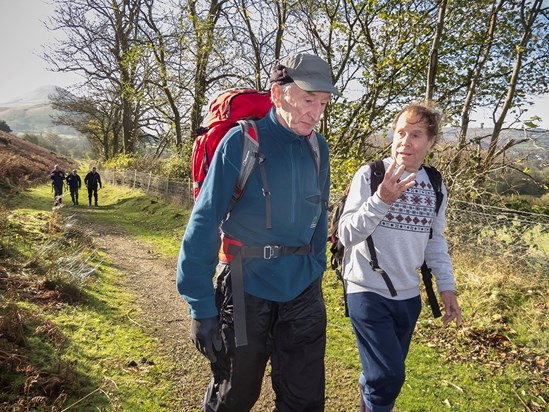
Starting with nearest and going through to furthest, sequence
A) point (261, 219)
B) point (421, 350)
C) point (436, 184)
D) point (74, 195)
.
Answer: point (261, 219) < point (436, 184) < point (421, 350) < point (74, 195)

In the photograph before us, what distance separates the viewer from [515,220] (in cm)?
554

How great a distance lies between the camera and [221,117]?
7.16 ft

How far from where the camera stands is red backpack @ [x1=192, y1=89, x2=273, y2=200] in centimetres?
211

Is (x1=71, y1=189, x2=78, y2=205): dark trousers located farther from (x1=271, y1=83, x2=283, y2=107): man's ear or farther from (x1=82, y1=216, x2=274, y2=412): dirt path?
(x1=271, y1=83, x2=283, y2=107): man's ear

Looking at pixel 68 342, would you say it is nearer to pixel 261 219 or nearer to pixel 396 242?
pixel 261 219

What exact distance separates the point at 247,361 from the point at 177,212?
37.1ft

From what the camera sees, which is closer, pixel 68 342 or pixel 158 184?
pixel 68 342

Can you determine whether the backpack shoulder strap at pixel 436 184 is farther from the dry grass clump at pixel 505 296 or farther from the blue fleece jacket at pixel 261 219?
the dry grass clump at pixel 505 296

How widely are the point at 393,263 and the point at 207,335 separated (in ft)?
4.30

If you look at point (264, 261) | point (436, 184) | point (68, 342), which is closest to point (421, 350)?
point (436, 184)

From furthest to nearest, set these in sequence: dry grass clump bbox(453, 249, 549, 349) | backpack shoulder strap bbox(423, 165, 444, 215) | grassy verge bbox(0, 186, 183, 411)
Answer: dry grass clump bbox(453, 249, 549, 349) < grassy verge bbox(0, 186, 183, 411) < backpack shoulder strap bbox(423, 165, 444, 215)

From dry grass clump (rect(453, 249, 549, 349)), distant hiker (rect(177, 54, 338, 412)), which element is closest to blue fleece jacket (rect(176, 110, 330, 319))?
distant hiker (rect(177, 54, 338, 412))

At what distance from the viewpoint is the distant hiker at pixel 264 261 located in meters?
1.86

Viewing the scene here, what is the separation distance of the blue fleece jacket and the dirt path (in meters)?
1.85
